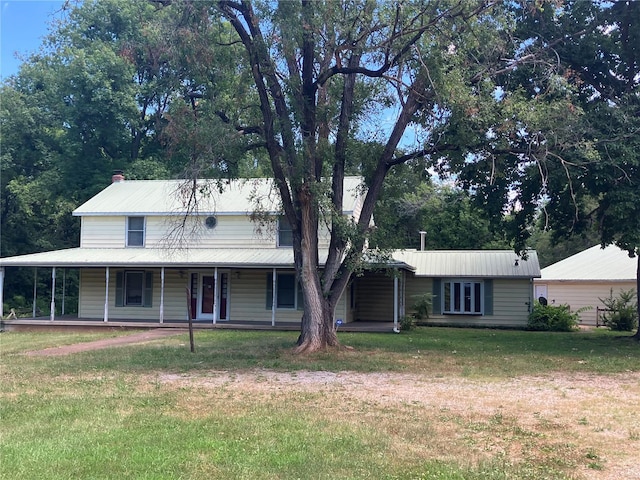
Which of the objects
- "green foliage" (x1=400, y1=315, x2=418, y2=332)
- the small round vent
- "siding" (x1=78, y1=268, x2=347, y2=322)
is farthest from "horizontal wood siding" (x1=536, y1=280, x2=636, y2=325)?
the small round vent

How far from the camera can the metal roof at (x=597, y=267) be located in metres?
28.6

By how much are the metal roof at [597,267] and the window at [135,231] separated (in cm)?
1897

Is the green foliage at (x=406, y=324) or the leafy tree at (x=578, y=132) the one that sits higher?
the leafy tree at (x=578, y=132)

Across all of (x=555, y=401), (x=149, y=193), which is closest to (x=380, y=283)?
(x=149, y=193)

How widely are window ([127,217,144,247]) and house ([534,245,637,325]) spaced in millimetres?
18607

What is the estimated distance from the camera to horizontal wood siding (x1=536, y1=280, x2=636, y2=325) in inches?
1117

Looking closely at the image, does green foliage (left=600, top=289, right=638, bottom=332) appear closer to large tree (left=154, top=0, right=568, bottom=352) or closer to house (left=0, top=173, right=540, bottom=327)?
house (left=0, top=173, right=540, bottom=327)

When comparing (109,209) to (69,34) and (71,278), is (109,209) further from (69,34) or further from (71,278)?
(69,34)

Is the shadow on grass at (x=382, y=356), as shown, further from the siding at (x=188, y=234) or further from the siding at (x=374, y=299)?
the siding at (x=374, y=299)

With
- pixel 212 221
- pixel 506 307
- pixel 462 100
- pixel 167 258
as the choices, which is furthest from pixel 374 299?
pixel 462 100

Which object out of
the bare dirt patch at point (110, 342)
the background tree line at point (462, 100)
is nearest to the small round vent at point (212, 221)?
the bare dirt patch at point (110, 342)

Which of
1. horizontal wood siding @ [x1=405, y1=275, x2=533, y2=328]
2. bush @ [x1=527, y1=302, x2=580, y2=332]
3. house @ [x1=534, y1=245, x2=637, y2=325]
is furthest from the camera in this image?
house @ [x1=534, y1=245, x2=637, y2=325]

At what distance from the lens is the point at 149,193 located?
25.4m

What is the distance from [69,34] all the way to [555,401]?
33.4 meters
